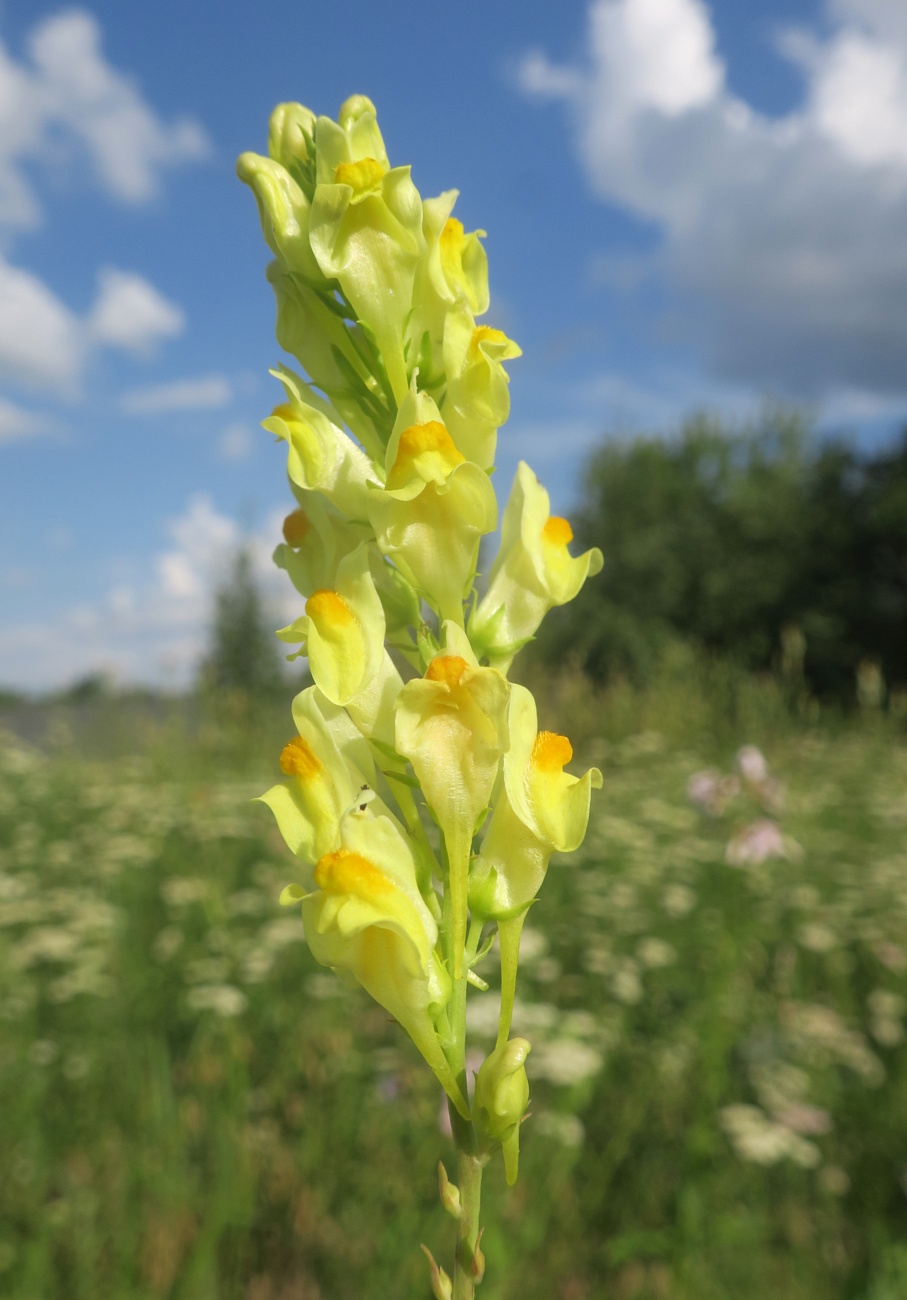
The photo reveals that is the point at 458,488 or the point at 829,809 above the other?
the point at 458,488

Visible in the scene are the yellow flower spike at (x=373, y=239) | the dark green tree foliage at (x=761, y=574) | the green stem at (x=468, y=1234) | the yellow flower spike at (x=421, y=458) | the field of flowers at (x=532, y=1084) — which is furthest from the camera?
the dark green tree foliage at (x=761, y=574)

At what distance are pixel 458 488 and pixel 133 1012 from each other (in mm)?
3707

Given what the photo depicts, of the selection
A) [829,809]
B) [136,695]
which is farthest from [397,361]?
[136,695]

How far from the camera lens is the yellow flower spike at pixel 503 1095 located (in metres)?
0.82

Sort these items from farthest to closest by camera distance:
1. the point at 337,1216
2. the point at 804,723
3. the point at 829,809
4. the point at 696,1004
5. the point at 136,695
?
the point at 804,723, the point at 136,695, the point at 829,809, the point at 696,1004, the point at 337,1216

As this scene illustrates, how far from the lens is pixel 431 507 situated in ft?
3.06

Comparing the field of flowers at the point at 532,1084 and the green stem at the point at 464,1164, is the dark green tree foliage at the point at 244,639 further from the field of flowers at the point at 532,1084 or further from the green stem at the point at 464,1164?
the green stem at the point at 464,1164

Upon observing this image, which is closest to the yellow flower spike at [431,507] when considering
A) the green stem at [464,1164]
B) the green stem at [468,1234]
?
the green stem at [464,1164]

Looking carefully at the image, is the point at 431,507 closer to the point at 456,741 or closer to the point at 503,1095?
the point at 456,741

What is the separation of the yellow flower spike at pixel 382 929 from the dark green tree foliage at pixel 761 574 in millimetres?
18264

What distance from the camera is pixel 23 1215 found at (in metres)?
2.87

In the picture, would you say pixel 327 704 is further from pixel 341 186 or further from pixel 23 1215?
pixel 23 1215

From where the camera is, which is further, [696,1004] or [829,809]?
[829,809]

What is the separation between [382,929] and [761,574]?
23842 mm
